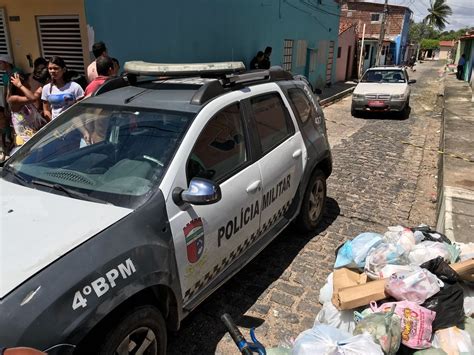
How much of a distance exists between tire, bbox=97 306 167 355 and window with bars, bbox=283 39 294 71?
569 inches

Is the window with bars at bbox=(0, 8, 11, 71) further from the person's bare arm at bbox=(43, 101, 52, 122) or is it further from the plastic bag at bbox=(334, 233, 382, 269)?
the plastic bag at bbox=(334, 233, 382, 269)

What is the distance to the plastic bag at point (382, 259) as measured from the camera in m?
3.28

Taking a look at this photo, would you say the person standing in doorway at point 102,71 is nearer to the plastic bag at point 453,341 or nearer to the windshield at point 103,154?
the windshield at point 103,154

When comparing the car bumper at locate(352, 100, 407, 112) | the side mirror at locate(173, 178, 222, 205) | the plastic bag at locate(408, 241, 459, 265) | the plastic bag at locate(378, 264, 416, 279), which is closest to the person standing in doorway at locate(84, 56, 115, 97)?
the side mirror at locate(173, 178, 222, 205)

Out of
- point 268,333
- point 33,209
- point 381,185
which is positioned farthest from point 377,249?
point 381,185

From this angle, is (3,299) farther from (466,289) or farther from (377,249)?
(466,289)

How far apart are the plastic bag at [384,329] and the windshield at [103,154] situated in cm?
165

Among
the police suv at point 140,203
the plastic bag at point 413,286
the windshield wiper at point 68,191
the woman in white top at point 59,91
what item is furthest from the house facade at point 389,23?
the windshield wiper at point 68,191

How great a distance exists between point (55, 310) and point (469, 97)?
1805cm

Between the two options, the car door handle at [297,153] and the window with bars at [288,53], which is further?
the window with bars at [288,53]

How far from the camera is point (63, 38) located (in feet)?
24.1

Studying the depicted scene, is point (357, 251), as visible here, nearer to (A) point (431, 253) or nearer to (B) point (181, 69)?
(A) point (431, 253)

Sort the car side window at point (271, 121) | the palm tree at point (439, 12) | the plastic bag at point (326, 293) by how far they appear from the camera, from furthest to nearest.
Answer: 1. the palm tree at point (439, 12)
2. the car side window at point (271, 121)
3. the plastic bag at point (326, 293)

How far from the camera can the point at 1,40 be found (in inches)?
318
